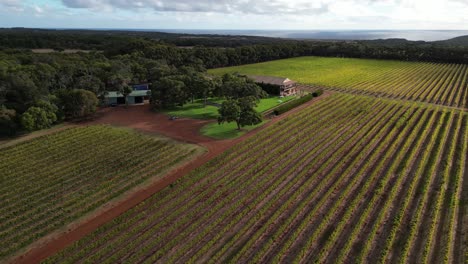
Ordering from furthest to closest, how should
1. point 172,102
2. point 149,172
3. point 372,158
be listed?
point 172,102, point 372,158, point 149,172

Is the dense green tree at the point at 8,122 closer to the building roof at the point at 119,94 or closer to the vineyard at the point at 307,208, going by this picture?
the vineyard at the point at 307,208

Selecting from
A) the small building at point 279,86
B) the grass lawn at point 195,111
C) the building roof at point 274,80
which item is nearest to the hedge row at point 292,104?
the small building at point 279,86

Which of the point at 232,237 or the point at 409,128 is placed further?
the point at 409,128

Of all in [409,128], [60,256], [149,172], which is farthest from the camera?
[409,128]

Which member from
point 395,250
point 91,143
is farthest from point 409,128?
point 91,143

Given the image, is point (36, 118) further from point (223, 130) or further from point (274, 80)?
point (274, 80)

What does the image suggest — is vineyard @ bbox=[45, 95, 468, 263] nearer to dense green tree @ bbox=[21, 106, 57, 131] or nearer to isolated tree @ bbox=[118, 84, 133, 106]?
dense green tree @ bbox=[21, 106, 57, 131]

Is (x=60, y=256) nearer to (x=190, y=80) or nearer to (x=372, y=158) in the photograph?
(x=372, y=158)

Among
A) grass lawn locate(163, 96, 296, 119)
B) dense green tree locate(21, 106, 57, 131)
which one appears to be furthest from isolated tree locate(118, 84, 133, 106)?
dense green tree locate(21, 106, 57, 131)
